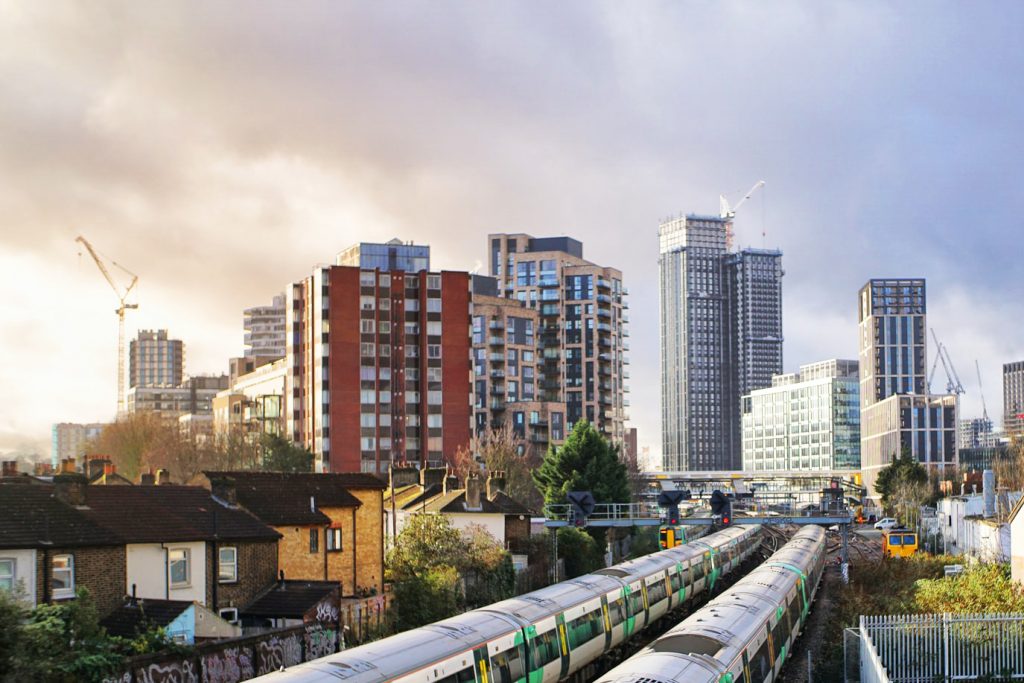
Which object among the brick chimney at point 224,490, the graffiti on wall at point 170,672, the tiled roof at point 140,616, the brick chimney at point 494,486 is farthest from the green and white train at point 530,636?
the brick chimney at point 494,486

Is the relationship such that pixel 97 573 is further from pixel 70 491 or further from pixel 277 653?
pixel 277 653

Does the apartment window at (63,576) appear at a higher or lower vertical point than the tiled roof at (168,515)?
lower

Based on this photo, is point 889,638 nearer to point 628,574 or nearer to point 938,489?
point 628,574

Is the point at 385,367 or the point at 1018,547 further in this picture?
the point at 385,367

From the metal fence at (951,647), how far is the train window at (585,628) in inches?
319

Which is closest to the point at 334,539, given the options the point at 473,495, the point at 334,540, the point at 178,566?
the point at 334,540

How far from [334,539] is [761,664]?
90.7 ft

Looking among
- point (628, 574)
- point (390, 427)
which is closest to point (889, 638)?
point (628, 574)

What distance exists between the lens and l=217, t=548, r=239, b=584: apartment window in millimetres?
44406

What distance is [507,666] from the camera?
29094mm

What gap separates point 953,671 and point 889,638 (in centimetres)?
203

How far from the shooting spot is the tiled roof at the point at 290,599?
43500 mm

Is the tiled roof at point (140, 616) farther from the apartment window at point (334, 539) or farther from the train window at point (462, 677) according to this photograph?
the train window at point (462, 677)

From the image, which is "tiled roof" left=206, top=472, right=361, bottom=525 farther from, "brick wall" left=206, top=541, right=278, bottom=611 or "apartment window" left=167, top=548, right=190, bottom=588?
"apartment window" left=167, top=548, right=190, bottom=588
